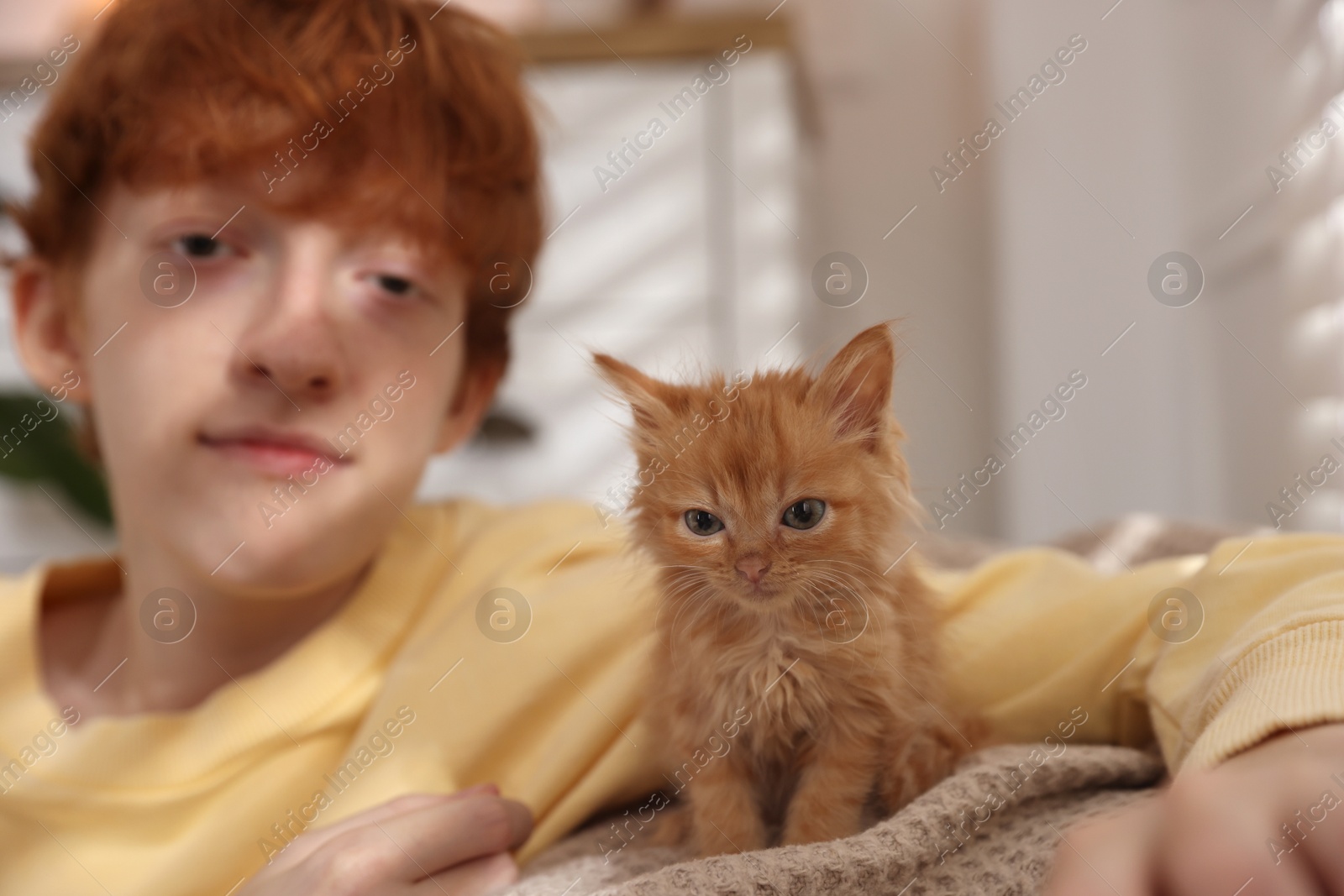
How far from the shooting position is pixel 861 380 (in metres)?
0.74

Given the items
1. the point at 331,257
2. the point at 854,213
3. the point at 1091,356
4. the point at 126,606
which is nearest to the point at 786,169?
the point at 854,213

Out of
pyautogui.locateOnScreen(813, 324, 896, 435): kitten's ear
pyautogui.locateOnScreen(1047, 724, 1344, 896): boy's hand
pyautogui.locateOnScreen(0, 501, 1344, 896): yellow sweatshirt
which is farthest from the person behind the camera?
pyautogui.locateOnScreen(0, 501, 1344, 896): yellow sweatshirt

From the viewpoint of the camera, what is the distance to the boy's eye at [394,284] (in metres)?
1.26

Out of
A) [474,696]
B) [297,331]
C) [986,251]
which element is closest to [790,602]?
[474,696]

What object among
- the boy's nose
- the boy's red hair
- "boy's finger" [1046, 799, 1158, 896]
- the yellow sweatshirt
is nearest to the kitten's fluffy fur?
the yellow sweatshirt

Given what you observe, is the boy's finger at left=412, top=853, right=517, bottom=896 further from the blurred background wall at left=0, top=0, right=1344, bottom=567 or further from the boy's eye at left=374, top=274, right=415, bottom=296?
the blurred background wall at left=0, top=0, right=1344, bottom=567

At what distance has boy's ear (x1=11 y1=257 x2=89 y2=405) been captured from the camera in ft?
4.74

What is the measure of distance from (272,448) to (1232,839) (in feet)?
3.58

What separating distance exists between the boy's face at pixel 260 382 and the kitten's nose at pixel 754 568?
67cm

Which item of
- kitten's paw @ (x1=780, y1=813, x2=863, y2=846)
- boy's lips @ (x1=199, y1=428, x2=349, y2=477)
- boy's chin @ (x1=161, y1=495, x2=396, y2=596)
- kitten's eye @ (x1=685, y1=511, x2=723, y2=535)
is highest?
boy's lips @ (x1=199, y1=428, x2=349, y2=477)

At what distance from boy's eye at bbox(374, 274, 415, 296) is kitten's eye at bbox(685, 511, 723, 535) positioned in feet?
2.22

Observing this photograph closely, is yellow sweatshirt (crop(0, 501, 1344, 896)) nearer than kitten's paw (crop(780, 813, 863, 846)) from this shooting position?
No

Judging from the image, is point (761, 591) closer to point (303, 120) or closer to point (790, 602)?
point (790, 602)

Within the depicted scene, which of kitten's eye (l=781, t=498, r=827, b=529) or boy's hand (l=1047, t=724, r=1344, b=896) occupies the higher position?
kitten's eye (l=781, t=498, r=827, b=529)
